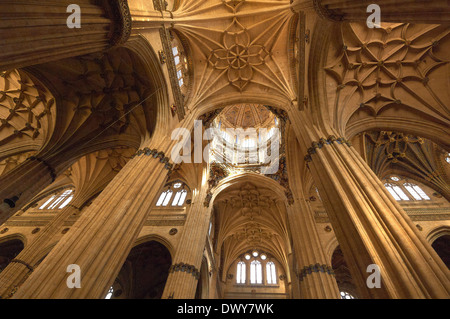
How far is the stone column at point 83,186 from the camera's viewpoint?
11173mm

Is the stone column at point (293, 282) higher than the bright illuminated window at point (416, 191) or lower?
lower

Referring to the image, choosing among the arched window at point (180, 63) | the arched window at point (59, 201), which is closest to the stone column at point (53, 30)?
the arched window at point (180, 63)

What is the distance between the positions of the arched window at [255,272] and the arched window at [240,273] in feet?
2.53

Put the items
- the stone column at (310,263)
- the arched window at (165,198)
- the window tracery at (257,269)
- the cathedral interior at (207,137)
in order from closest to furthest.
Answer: the cathedral interior at (207,137) < the stone column at (310,263) < the arched window at (165,198) < the window tracery at (257,269)

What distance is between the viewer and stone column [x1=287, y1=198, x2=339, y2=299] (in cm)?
846

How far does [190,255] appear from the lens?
11.0 metres

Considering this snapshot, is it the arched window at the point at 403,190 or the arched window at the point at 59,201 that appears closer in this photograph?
the arched window at the point at 403,190

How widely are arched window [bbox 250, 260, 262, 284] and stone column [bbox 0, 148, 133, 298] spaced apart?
15225mm

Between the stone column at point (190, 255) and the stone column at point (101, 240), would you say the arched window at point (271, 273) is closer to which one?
the stone column at point (190, 255)

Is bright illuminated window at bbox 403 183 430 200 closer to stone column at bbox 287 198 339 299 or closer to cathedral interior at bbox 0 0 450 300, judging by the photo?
cathedral interior at bbox 0 0 450 300

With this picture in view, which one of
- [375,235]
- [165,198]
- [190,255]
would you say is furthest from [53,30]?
[165,198]

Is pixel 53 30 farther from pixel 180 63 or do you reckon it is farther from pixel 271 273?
pixel 271 273

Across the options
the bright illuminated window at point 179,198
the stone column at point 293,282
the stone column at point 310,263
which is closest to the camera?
the stone column at point 310,263
